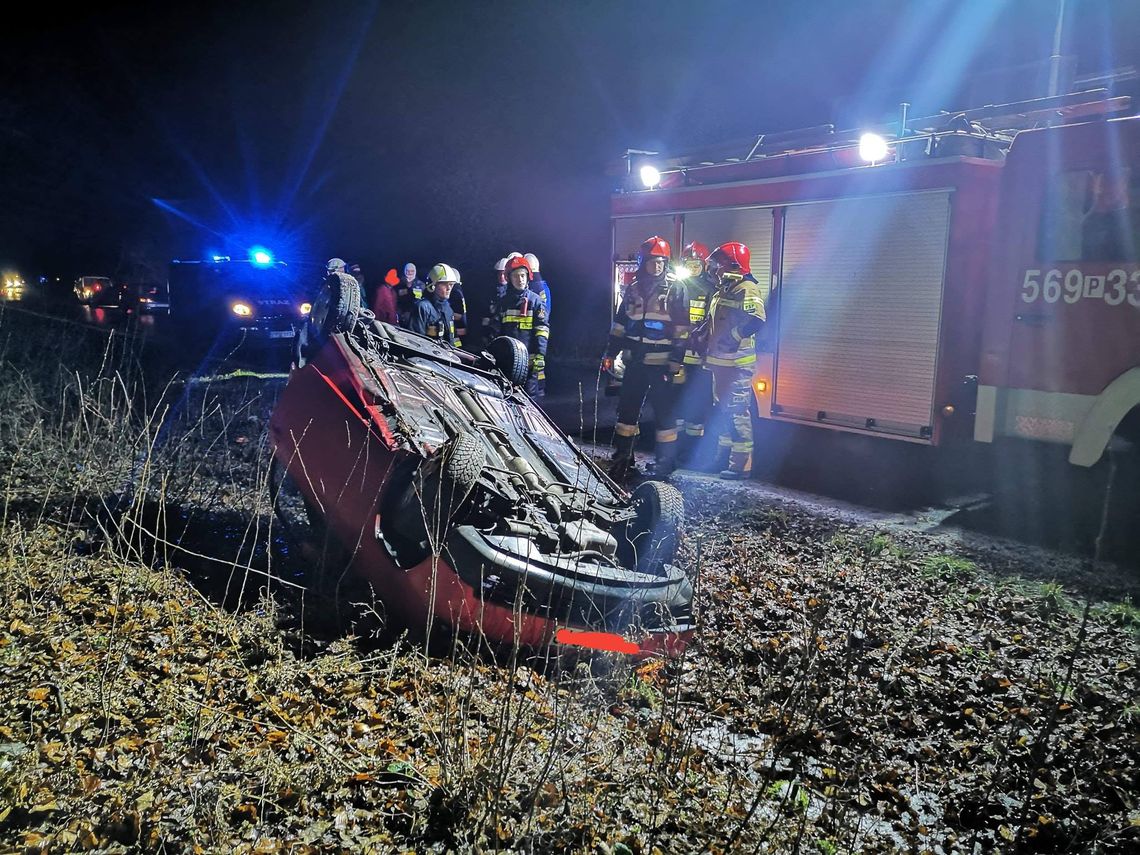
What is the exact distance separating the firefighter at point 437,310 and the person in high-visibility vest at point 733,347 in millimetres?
3259

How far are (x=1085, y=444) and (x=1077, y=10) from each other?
14523 mm

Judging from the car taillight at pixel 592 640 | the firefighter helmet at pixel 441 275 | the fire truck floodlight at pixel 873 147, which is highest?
the fire truck floodlight at pixel 873 147

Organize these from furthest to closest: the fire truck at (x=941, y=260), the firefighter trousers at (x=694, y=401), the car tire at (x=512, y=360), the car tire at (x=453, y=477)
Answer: the firefighter trousers at (x=694, y=401), the car tire at (x=512, y=360), the fire truck at (x=941, y=260), the car tire at (x=453, y=477)

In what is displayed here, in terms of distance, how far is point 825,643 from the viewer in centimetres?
379

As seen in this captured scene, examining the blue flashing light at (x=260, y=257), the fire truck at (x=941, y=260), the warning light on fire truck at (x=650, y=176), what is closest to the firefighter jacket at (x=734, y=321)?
the fire truck at (x=941, y=260)

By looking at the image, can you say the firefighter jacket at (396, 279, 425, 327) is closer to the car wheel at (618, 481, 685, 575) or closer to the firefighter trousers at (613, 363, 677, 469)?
the firefighter trousers at (613, 363, 677, 469)

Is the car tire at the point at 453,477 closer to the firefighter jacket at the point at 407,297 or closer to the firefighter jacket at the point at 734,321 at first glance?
the firefighter jacket at the point at 734,321

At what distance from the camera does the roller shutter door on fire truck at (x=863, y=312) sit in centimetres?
657

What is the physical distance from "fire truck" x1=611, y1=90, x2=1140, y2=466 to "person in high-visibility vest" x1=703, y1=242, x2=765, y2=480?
897 mm

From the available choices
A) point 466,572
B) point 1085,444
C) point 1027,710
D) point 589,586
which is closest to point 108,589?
point 466,572

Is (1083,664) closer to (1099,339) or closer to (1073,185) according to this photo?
(1099,339)

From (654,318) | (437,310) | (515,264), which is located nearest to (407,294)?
(437,310)

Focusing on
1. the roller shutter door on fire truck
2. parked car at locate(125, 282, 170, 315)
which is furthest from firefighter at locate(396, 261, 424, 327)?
parked car at locate(125, 282, 170, 315)

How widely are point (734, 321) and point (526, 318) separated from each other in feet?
8.98
